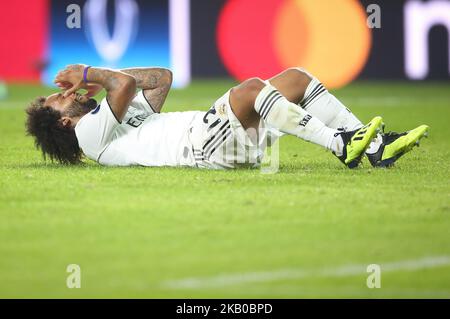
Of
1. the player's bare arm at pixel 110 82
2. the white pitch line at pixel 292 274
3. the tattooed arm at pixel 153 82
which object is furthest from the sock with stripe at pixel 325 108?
the white pitch line at pixel 292 274

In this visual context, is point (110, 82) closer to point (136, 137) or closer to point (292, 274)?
point (136, 137)

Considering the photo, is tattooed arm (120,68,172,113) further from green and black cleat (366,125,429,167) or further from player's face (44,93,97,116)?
green and black cleat (366,125,429,167)

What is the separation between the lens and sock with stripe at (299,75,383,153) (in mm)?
8156

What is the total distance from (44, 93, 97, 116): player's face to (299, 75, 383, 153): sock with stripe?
166 centimetres

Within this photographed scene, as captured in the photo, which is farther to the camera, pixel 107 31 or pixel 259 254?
pixel 107 31

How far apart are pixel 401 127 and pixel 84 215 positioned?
650 cm

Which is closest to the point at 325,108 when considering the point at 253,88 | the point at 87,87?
the point at 253,88

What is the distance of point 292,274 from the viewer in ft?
17.3

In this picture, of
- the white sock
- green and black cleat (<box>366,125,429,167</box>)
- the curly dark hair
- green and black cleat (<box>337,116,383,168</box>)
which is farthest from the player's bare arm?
green and black cleat (<box>366,125,429,167</box>)

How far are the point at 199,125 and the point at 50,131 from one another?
1196 mm

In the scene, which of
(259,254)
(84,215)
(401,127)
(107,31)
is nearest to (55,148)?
(84,215)

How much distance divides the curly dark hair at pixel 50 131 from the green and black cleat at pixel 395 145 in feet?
7.56

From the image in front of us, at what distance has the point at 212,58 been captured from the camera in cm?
1917

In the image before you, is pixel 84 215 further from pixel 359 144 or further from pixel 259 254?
pixel 359 144
